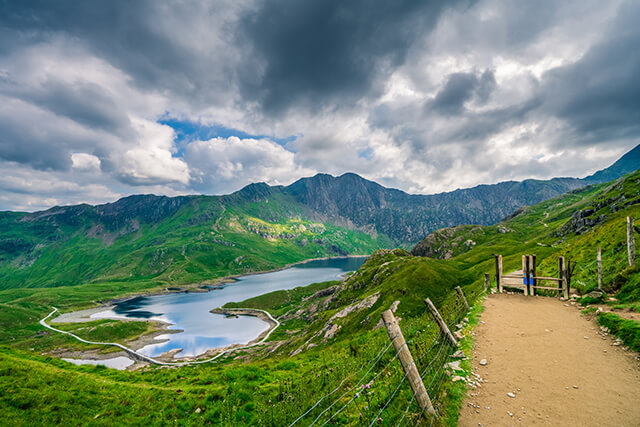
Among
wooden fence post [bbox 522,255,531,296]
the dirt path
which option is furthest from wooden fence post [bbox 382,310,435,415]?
wooden fence post [bbox 522,255,531,296]

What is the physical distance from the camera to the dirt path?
9438mm

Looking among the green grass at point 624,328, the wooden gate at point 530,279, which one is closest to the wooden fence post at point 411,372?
the green grass at point 624,328

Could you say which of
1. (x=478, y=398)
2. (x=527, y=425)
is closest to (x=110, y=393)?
(x=478, y=398)

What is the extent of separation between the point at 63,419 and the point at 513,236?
9245 inches

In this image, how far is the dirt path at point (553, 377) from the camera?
31.0 ft

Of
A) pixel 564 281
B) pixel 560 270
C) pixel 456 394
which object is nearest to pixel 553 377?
pixel 456 394

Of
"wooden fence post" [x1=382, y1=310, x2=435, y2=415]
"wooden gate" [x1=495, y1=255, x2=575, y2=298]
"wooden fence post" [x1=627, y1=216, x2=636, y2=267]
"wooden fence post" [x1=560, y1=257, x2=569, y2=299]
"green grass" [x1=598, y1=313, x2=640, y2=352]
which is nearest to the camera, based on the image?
"wooden fence post" [x1=382, y1=310, x2=435, y2=415]

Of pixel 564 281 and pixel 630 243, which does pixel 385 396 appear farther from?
pixel 630 243

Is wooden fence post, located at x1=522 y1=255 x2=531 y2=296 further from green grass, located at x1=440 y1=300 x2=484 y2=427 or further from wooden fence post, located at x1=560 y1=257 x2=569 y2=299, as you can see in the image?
green grass, located at x1=440 y1=300 x2=484 y2=427

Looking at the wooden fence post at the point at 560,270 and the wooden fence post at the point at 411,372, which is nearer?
the wooden fence post at the point at 411,372

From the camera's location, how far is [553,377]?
1192 centimetres

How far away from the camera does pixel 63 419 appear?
13227 mm

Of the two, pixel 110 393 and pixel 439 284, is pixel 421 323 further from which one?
pixel 439 284

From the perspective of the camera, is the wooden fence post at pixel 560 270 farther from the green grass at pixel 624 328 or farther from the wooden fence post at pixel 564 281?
the green grass at pixel 624 328
